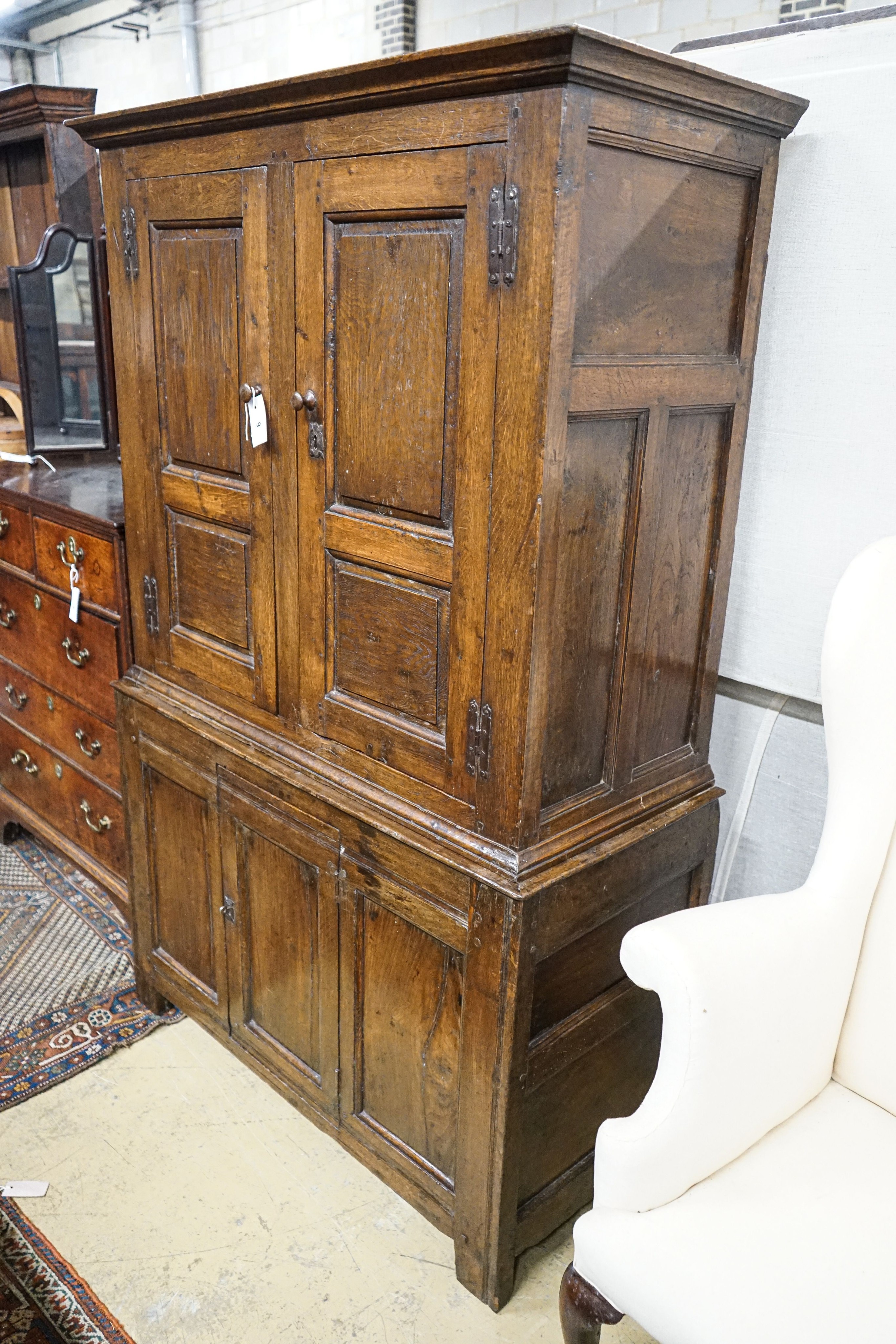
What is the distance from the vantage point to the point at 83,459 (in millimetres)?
3016

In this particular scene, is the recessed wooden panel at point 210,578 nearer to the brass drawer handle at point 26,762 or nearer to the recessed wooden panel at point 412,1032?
the recessed wooden panel at point 412,1032

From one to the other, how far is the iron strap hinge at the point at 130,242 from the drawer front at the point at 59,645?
0.76 meters

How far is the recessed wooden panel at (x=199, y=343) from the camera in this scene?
171 centimetres

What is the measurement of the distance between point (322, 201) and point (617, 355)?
1.65 ft

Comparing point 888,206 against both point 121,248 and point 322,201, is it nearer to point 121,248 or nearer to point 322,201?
point 322,201

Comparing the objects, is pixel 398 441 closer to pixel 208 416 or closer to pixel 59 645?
pixel 208 416

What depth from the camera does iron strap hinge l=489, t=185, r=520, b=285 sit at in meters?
1.24

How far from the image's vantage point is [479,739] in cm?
147

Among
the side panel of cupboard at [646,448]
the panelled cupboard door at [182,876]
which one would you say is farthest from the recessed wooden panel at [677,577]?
the panelled cupboard door at [182,876]

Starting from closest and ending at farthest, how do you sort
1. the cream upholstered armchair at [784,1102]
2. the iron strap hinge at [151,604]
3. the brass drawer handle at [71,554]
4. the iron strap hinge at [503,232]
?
the cream upholstered armchair at [784,1102]
the iron strap hinge at [503,232]
the iron strap hinge at [151,604]
the brass drawer handle at [71,554]

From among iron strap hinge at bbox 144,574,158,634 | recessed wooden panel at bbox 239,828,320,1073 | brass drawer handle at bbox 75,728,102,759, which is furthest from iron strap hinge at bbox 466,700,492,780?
brass drawer handle at bbox 75,728,102,759

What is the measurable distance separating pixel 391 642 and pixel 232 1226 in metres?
1.10

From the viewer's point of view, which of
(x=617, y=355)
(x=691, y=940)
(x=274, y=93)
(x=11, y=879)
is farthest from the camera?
(x=11, y=879)

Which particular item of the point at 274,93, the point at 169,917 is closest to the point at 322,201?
the point at 274,93
